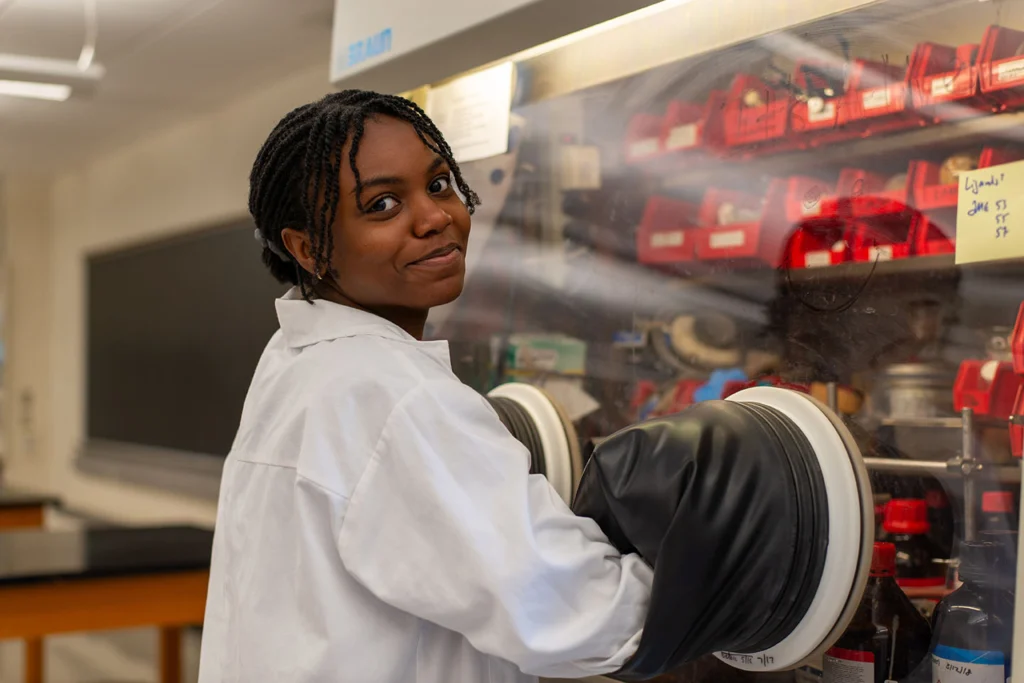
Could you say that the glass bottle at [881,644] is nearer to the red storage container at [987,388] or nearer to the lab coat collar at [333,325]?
the red storage container at [987,388]

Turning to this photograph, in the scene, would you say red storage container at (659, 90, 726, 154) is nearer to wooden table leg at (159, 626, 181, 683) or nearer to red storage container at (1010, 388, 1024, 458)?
red storage container at (1010, 388, 1024, 458)

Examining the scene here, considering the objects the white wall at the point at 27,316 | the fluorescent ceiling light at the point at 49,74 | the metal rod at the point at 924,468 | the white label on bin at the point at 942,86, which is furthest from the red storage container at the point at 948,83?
the white wall at the point at 27,316

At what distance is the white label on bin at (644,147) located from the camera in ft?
4.38

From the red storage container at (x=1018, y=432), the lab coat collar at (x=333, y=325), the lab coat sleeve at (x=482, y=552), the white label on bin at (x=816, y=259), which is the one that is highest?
the white label on bin at (x=816, y=259)

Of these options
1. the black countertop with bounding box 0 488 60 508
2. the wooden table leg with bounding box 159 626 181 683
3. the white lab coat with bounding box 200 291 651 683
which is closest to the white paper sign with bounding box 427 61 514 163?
the white lab coat with bounding box 200 291 651 683

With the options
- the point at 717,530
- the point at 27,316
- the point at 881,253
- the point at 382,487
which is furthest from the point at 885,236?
the point at 27,316

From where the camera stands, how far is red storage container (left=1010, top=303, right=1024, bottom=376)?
95 cm

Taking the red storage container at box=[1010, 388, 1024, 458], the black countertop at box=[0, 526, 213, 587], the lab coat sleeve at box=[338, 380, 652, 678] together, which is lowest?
the black countertop at box=[0, 526, 213, 587]

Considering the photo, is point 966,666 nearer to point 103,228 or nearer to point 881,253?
point 881,253

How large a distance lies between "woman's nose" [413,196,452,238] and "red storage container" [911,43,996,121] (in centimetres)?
51

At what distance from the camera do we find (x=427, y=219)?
1.07 meters

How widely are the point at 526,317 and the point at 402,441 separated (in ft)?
1.82

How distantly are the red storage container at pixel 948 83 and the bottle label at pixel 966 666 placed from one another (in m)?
0.53

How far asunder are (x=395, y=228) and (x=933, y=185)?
1.84ft
